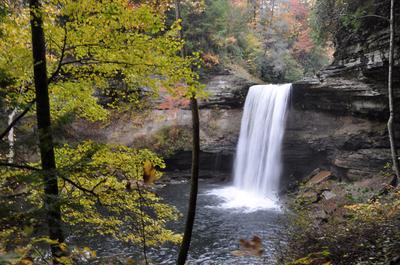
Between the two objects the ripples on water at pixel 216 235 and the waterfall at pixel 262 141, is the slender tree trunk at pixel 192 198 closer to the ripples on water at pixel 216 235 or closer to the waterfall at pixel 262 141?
the ripples on water at pixel 216 235

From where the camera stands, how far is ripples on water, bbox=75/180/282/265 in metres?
10.5

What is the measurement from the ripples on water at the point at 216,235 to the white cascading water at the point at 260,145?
2.83 m

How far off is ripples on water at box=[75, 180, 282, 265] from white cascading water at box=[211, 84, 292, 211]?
9.28 ft

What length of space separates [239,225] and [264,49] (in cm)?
2059

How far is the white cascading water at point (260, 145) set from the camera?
64.4 ft

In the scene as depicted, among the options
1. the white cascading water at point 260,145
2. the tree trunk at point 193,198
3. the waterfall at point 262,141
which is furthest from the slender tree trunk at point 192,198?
the waterfall at point 262,141

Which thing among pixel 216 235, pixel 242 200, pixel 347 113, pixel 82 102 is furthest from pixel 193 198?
pixel 347 113

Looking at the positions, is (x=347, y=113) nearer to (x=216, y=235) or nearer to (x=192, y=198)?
(x=216, y=235)

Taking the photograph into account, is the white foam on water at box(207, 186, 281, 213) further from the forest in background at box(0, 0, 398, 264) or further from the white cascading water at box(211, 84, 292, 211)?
the forest in background at box(0, 0, 398, 264)

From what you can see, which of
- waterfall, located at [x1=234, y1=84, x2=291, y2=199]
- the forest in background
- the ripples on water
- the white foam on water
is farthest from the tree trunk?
waterfall, located at [x1=234, y1=84, x2=291, y2=199]

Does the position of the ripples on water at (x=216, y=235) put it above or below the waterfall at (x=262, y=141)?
→ below

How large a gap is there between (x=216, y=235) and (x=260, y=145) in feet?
30.2

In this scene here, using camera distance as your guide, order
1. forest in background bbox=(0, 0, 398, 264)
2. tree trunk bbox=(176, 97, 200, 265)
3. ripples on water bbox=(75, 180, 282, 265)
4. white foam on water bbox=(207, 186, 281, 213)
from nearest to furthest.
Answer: forest in background bbox=(0, 0, 398, 264) → tree trunk bbox=(176, 97, 200, 265) → ripples on water bbox=(75, 180, 282, 265) → white foam on water bbox=(207, 186, 281, 213)

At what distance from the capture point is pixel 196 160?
7465mm
